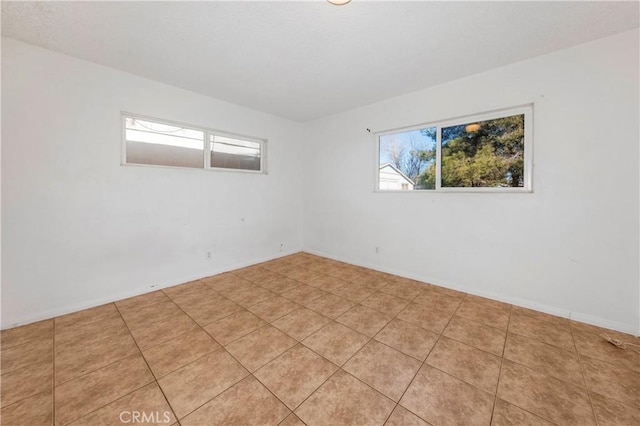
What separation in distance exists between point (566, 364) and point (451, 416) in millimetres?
1195

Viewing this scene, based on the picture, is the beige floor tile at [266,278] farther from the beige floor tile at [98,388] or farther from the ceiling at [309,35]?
the ceiling at [309,35]

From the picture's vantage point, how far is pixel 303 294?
302cm

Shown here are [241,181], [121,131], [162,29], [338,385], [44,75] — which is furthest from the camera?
[241,181]

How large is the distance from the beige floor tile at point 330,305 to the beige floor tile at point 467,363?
0.97 m

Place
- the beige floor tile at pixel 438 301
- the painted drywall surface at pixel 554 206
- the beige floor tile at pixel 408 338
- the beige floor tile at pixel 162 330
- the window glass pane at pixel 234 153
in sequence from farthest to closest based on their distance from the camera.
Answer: the window glass pane at pixel 234 153 < the beige floor tile at pixel 438 301 < the painted drywall surface at pixel 554 206 < the beige floor tile at pixel 162 330 < the beige floor tile at pixel 408 338

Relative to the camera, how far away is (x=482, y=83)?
2.85 m

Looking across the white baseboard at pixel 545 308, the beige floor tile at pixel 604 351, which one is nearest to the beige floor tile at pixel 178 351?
the white baseboard at pixel 545 308

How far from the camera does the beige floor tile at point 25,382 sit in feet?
4.90

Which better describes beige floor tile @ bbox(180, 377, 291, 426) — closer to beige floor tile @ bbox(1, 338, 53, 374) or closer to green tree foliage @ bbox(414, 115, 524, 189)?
beige floor tile @ bbox(1, 338, 53, 374)

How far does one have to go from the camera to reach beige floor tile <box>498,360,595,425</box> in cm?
138

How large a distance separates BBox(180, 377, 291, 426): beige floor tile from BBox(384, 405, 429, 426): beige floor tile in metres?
0.61

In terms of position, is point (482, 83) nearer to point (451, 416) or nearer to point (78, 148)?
point (451, 416)

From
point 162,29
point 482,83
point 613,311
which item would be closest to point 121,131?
point 162,29

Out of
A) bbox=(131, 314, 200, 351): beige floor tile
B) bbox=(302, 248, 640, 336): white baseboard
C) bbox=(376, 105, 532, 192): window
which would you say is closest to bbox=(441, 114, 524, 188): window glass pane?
→ bbox=(376, 105, 532, 192): window
